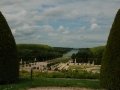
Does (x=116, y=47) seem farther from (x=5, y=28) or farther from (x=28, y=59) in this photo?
(x=28, y=59)

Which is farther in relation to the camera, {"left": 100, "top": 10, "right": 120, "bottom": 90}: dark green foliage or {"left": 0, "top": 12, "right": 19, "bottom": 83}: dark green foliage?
{"left": 0, "top": 12, "right": 19, "bottom": 83}: dark green foliage

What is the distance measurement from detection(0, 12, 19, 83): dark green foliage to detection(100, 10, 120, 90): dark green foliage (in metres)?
5.17

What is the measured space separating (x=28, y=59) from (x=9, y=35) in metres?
27.5

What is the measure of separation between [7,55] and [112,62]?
5953 mm

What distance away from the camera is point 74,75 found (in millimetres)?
28500

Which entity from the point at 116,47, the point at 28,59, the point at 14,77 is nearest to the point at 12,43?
the point at 14,77

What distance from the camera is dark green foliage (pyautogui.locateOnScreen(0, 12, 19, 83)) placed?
69.8ft

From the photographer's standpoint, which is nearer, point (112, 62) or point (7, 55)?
point (112, 62)

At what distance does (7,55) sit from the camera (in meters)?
21.4

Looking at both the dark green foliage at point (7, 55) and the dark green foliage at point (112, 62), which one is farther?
the dark green foliage at point (7, 55)

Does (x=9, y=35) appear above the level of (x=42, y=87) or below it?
above

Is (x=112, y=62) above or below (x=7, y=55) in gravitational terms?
below

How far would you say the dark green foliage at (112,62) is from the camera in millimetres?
18734

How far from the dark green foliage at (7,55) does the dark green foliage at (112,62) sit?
517 cm
